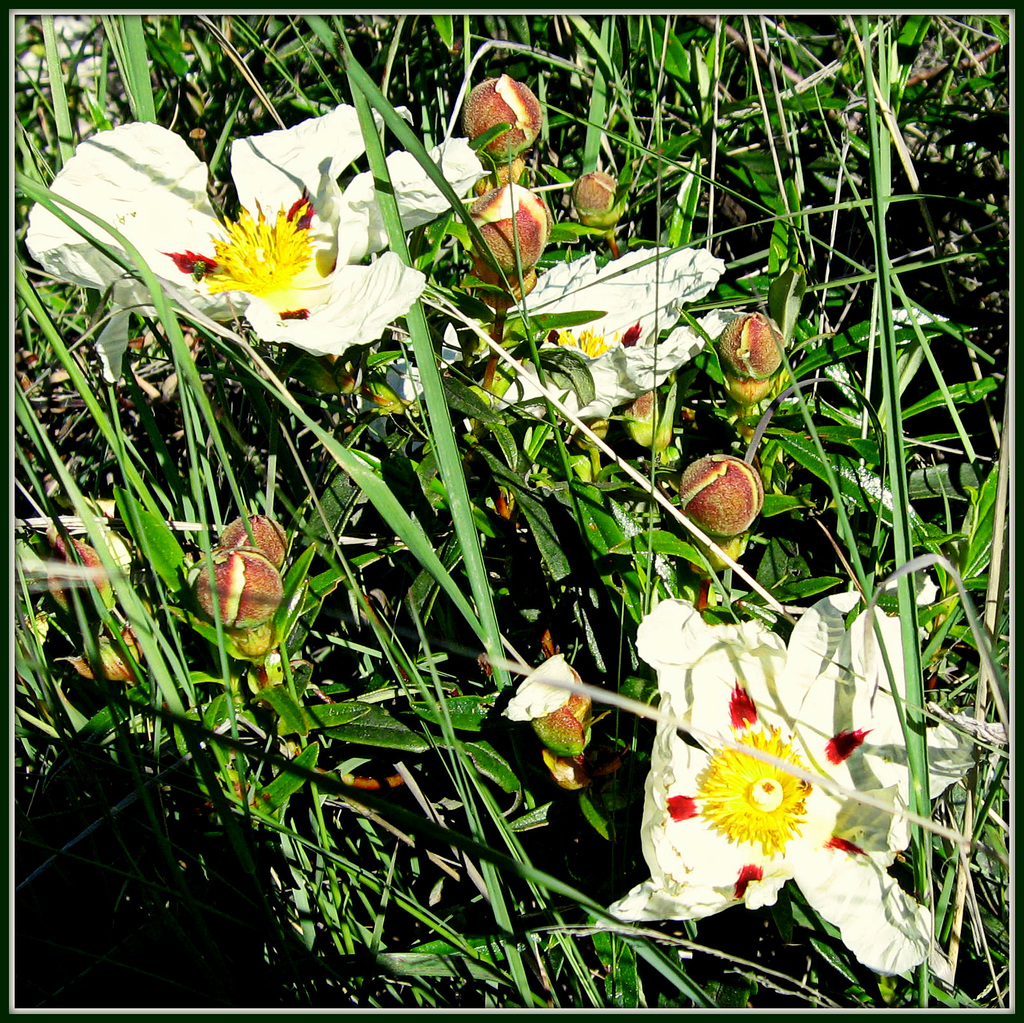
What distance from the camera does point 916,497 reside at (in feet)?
5.48

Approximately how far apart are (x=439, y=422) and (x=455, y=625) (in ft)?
1.49

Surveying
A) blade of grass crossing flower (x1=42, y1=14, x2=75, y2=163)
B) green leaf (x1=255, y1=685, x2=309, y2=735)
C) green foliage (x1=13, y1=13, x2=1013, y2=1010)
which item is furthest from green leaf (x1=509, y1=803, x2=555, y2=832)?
blade of grass crossing flower (x1=42, y1=14, x2=75, y2=163)

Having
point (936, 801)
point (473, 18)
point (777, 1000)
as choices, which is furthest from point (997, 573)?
point (473, 18)

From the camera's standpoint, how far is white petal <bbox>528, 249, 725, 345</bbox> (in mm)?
1665

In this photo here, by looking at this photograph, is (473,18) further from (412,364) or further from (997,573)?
(997,573)

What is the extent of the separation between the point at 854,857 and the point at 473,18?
77.9 inches

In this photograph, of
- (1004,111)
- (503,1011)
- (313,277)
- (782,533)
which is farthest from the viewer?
(1004,111)

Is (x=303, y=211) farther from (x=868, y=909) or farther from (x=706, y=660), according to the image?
(x=868, y=909)

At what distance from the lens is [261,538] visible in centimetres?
139

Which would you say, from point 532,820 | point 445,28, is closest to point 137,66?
point 445,28

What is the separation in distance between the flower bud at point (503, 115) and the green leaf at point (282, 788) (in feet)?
3.15

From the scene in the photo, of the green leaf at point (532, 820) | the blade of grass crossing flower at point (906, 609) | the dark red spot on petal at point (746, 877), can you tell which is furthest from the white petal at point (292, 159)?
the dark red spot on petal at point (746, 877)

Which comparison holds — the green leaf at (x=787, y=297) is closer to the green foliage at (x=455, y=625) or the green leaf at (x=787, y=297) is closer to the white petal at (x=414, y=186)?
the green foliage at (x=455, y=625)

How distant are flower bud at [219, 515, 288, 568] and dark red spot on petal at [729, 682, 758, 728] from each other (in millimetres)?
664
